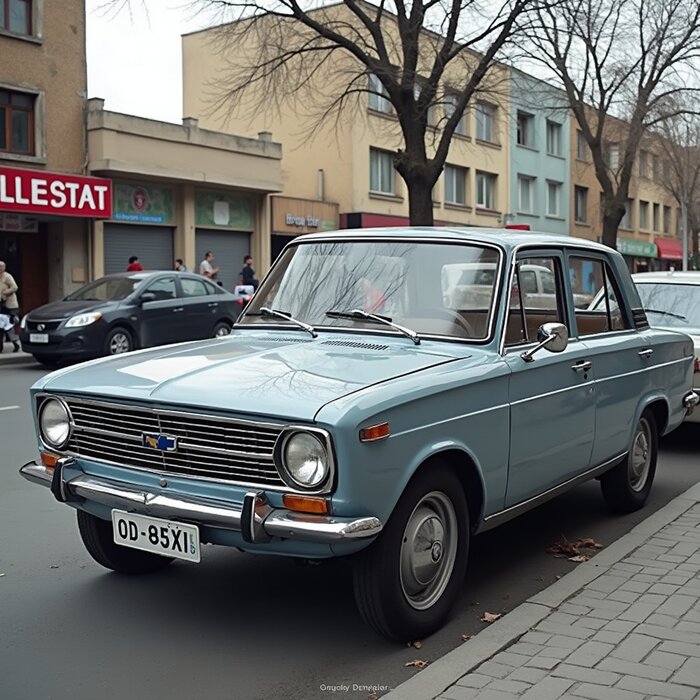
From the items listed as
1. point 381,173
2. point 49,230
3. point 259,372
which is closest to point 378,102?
point 381,173

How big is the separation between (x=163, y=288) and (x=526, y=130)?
32.4 metres

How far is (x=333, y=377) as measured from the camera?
Result: 4090 mm

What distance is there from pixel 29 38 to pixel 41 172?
3328 mm

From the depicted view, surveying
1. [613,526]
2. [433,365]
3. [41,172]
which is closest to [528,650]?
[433,365]

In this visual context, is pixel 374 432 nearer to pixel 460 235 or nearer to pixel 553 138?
pixel 460 235

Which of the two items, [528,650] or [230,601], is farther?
[230,601]

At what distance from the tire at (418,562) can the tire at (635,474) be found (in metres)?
2.24

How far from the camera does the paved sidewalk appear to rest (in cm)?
357

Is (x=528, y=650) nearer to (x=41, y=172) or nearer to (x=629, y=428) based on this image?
(x=629, y=428)

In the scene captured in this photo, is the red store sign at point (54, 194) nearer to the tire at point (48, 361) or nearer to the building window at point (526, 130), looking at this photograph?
the tire at point (48, 361)

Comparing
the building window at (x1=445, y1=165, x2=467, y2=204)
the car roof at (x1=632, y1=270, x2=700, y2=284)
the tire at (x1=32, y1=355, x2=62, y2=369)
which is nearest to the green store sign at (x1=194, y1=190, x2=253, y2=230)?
the tire at (x1=32, y1=355, x2=62, y2=369)

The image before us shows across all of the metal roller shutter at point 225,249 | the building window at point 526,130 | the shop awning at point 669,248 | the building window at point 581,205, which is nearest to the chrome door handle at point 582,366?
the metal roller shutter at point 225,249

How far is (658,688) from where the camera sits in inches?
141

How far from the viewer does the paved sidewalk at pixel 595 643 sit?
3.57 meters
